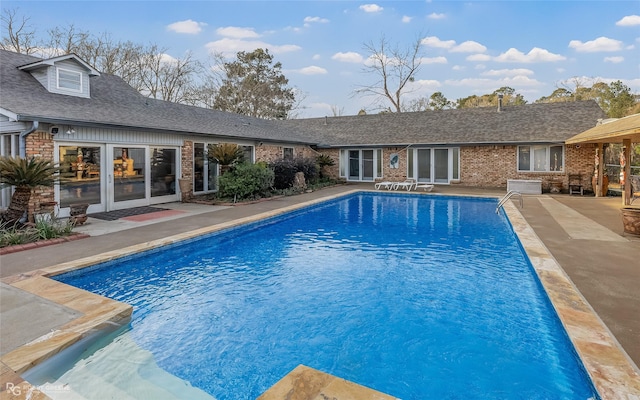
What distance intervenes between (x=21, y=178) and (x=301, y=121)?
765 inches

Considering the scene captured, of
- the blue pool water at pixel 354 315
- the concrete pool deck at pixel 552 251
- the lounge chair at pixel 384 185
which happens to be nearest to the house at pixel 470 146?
the lounge chair at pixel 384 185

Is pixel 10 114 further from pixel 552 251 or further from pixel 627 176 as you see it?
pixel 627 176

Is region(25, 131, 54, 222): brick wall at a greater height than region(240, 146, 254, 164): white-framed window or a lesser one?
lesser

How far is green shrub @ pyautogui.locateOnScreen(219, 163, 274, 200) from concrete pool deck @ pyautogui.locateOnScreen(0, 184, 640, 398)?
123 centimetres

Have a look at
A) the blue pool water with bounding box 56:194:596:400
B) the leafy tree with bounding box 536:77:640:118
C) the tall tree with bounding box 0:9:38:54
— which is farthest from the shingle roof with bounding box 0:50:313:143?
the leafy tree with bounding box 536:77:640:118

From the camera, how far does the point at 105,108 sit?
11.1 meters

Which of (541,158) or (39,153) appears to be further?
(541,158)

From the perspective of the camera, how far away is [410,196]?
15656mm

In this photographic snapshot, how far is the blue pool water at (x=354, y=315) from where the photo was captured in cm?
323

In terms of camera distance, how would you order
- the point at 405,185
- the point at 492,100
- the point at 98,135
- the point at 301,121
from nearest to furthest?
the point at 98,135
the point at 405,185
the point at 301,121
the point at 492,100

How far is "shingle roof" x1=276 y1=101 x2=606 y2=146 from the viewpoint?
17328mm

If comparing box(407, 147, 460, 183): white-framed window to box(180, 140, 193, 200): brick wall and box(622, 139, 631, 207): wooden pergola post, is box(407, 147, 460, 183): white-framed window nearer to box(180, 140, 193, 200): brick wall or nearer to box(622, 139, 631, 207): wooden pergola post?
box(622, 139, 631, 207): wooden pergola post

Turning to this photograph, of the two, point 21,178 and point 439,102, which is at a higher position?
point 439,102

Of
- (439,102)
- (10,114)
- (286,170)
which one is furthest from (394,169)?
(439,102)
